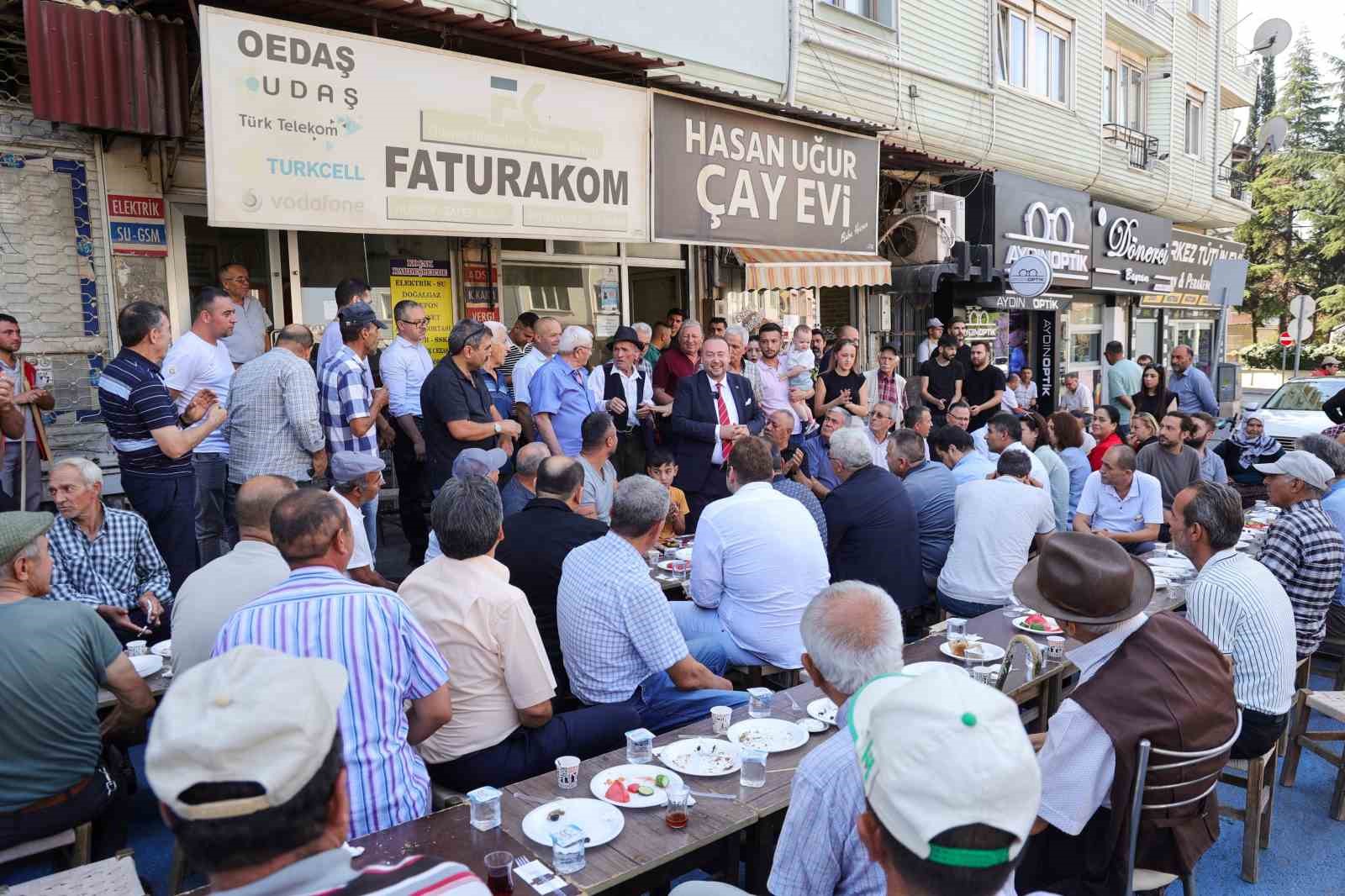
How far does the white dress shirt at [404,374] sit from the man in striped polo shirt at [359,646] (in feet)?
13.4

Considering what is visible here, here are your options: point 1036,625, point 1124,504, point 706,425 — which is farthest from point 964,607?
point 706,425

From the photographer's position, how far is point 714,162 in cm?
887

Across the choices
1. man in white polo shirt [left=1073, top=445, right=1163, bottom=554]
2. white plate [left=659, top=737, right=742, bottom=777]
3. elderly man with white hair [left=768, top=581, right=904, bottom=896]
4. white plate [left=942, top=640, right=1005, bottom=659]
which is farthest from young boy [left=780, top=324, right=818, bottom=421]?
elderly man with white hair [left=768, top=581, right=904, bottom=896]

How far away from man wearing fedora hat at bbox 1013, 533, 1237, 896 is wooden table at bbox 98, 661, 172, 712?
340 cm

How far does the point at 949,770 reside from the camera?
1472 millimetres

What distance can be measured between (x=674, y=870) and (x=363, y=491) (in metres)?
3.59

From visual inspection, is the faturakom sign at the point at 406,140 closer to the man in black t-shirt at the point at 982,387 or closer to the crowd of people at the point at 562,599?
the crowd of people at the point at 562,599

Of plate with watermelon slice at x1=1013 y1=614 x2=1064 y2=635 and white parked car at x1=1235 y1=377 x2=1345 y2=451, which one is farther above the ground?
white parked car at x1=1235 y1=377 x2=1345 y2=451

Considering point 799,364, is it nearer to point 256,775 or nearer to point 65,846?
point 65,846

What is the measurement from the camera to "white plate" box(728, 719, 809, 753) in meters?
3.30

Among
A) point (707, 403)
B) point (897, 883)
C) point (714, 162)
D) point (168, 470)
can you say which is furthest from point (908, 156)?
point (897, 883)

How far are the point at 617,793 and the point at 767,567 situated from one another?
200 cm

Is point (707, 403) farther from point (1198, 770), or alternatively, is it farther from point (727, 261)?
point (1198, 770)

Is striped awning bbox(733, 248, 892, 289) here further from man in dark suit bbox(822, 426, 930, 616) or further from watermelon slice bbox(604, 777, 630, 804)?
watermelon slice bbox(604, 777, 630, 804)
